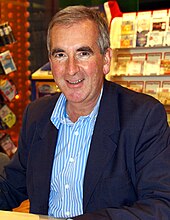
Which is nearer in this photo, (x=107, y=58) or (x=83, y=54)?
(x=83, y=54)

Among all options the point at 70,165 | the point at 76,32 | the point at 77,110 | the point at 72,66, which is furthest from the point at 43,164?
the point at 76,32

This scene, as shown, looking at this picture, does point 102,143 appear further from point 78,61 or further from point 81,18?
point 81,18

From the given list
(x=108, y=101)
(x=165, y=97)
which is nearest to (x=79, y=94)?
(x=108, y=101)

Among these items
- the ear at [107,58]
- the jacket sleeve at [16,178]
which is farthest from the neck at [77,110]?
the jacket sleeve at [16,178]

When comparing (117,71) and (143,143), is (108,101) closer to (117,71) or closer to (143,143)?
(143,143)

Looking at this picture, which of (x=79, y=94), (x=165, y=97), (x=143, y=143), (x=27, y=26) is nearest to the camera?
(x=143, y=143)

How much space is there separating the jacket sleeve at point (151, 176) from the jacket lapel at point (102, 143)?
4.3 inches

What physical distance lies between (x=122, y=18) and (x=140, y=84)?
2.33ft

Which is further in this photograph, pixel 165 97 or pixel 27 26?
pixel 27 26

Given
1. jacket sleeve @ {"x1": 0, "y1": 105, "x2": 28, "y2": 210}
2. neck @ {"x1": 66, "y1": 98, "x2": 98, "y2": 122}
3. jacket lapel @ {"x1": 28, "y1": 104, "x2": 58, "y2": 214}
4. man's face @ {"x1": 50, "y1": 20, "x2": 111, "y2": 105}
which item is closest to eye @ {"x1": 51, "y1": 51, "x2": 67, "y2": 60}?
man's face @ {"x1": 50, "y1": 20, "x2": 111, "y2": 105}

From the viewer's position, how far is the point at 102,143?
1.38 metres

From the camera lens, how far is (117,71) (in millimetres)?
3797

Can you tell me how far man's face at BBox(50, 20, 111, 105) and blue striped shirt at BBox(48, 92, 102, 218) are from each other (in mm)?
106

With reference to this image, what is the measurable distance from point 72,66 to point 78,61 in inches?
1.3
